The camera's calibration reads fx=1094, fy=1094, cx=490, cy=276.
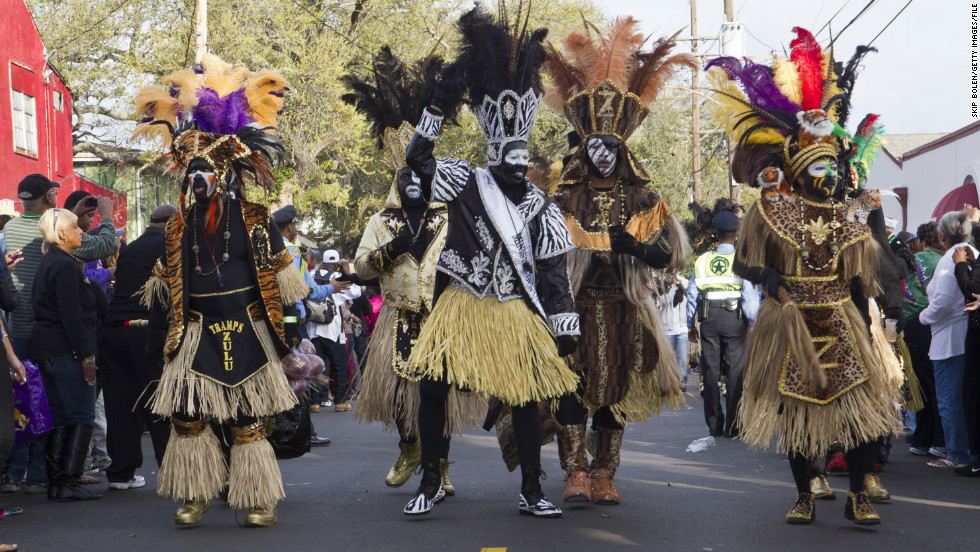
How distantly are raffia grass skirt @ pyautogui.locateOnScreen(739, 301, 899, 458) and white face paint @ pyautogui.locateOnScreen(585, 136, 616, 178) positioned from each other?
131cm

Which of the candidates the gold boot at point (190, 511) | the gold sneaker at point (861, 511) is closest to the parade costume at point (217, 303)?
the gold boot at point (190, 511)

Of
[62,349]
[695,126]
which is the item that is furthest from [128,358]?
[695,126]

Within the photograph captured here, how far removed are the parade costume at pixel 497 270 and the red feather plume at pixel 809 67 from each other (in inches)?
63.7

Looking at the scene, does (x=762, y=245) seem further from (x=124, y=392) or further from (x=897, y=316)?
(x=124, y=392)

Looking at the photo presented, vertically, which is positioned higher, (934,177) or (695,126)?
(695,126)

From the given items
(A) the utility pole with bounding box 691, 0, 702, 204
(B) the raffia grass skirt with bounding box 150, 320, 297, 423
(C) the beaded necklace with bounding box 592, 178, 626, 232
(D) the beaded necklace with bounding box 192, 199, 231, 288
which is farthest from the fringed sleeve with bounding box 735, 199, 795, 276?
(A) the utility pole with bounding box 691, 0, 702, 204

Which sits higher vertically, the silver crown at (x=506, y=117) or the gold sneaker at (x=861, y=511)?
the silver crown at (x=506, y=117)

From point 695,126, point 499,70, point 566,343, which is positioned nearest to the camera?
point 566,343

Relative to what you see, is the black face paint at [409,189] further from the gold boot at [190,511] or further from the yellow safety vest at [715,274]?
the yellow safety vest at [715,274]

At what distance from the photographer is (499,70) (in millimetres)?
6160

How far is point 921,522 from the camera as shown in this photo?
6.17m

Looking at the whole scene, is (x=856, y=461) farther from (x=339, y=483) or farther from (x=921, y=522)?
(x=339, y=483)

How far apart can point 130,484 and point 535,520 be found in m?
3.28

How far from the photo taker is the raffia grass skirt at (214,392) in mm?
6109
